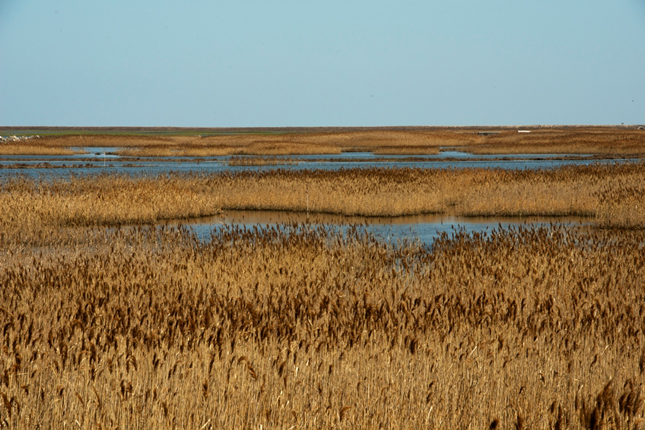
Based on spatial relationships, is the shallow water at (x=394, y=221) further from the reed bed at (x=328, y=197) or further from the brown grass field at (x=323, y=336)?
the brown grass field at (x=323, y=336)

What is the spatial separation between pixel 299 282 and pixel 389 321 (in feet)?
7.39

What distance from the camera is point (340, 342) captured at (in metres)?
5.82

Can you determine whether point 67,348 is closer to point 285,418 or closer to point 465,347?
point 285,418

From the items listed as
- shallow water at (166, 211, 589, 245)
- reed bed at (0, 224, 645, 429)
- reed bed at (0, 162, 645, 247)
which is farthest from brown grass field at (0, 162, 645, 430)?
shallow water at (166, 211, 589, 245)

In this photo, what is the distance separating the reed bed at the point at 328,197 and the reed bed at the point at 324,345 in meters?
8.14

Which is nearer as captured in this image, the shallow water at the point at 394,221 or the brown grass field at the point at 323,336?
the brown grass field at the point at 323,336

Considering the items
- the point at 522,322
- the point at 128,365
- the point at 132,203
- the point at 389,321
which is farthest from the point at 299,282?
the point at 132,203

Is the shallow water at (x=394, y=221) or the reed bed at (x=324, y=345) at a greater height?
the reed bed at (x=324, y=345)

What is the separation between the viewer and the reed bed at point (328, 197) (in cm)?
1792

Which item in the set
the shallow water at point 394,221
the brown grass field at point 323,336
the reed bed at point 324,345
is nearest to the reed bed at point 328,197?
the shallow water at point 394,221

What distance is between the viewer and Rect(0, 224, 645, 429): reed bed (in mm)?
4246

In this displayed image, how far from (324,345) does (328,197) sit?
55.1ft

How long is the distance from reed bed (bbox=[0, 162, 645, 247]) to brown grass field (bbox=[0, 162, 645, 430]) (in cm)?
478

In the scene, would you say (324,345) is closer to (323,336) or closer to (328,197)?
(323,336)
